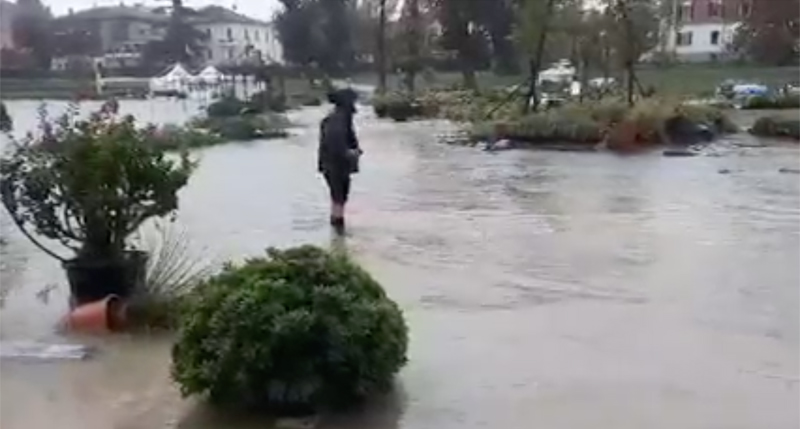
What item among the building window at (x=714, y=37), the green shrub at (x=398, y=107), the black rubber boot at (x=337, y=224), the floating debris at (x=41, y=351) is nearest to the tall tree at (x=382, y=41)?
the green shrub at (x=398, y=107)

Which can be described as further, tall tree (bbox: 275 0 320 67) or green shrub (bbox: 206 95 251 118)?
tall tree (bbox: 275 0 320 67)

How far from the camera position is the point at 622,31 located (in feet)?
113

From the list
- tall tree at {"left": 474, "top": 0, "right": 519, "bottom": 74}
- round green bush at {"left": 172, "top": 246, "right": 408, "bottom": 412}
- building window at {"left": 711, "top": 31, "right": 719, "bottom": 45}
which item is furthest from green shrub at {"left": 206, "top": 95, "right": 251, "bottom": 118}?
round green bush at {"left": 172, "top": 246, "right": 408, "bottom": 412}

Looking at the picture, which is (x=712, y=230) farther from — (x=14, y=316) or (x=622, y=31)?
(x=622, y=31)

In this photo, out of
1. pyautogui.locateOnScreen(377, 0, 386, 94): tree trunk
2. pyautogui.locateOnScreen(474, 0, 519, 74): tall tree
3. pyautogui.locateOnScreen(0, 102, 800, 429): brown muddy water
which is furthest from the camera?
pyautogui.locateOnScreen(474, 0, 519, 74): tall tree

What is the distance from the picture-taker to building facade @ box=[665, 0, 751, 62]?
45003 mm

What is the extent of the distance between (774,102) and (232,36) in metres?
43.3

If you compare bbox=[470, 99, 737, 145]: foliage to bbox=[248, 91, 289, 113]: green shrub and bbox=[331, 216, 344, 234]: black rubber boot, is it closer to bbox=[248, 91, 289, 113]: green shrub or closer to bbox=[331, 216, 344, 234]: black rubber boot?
bbox=[331, 216, 344, 234]: black rubber boot

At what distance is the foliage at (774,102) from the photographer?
33.4 m

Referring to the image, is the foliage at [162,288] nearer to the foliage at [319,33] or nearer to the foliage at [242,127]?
the foliage at [242,127]

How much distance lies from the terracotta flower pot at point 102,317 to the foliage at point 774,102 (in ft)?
92.9

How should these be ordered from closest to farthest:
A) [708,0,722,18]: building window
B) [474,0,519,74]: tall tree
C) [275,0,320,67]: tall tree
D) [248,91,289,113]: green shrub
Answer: [248,91,289,113]: green shrub, [708,0,722,18]: building window, [474,0,519,74]: tall tree, [275,0,320,67]: tall tree

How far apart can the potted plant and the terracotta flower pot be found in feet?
0.51

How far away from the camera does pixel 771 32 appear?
121ft
